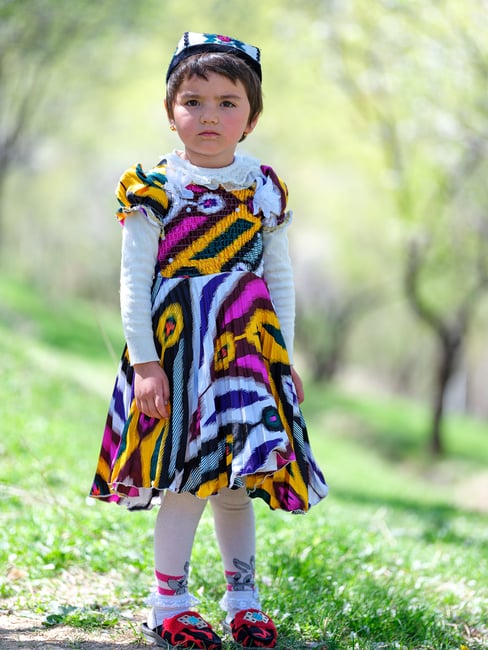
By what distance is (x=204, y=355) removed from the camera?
8.79 feet

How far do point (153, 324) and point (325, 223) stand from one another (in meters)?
17.0

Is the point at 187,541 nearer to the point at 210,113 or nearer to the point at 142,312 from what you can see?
the point at 142,312

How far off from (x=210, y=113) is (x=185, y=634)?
65.4 inches

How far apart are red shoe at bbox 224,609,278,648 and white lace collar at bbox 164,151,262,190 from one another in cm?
142

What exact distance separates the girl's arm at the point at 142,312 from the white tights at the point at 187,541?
36cm

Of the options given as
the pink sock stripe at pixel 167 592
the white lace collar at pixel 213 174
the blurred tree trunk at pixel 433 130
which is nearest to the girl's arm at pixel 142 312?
the white lace collar at pixel 213 174

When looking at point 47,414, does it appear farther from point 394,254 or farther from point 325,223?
point 325,223

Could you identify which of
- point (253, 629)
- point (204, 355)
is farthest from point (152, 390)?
point (253, 629)

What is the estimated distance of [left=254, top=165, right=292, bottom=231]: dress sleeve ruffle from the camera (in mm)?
2883

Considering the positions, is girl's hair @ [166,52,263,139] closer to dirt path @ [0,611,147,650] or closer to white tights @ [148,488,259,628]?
white tights @ [148,488,259,628]

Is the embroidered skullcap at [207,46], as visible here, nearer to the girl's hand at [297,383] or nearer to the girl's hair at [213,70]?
the girl's hair at [213,70]

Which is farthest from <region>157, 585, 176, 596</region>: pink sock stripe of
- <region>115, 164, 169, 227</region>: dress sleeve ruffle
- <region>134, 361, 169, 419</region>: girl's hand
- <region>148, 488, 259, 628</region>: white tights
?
<region>115, 164, 169, 227</region>: dress sleeve ruffle

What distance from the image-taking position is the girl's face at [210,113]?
9.02ft

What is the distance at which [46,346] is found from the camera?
48.4 feet
